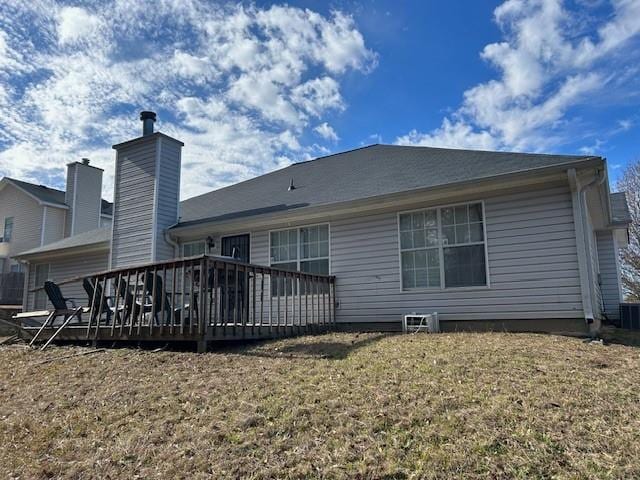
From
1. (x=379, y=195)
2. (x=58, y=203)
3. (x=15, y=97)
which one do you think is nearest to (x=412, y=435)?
(x=379, y=195)

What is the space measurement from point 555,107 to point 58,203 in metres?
22.3

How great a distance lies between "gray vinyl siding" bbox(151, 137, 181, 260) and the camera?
11000 millimetres

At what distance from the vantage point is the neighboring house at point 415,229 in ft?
23.0

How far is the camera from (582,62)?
37.7 feet

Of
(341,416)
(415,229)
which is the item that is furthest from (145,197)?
(341,416)

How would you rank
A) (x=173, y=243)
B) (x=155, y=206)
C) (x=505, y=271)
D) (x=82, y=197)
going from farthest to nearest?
(x=82, y=197) < (x=173, y=243) < (x=155, y=206) < (x=505, y=271)

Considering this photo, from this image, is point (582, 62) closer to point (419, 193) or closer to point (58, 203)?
point (419, 193)

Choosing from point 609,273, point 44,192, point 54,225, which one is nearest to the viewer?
point 609,273

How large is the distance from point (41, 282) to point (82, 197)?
31.9ft

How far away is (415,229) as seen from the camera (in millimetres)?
8367

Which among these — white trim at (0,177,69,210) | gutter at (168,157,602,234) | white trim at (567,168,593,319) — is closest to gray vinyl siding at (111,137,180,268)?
gutter at (168,157,602,234)

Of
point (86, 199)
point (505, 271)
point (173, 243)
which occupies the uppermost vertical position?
point (86, 199)

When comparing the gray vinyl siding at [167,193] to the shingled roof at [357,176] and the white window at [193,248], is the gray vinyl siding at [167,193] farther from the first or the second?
the shingled roof at [357,176]

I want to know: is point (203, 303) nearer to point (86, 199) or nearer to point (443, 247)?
point (443, 247)
